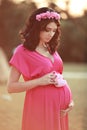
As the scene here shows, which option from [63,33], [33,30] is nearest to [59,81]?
[33,30]

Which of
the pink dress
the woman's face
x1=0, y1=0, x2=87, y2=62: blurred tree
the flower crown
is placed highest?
the flower crown

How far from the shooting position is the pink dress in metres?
3.11

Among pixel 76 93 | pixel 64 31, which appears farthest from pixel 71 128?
pixel 64 31

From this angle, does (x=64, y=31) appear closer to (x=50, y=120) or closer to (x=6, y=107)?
(x=6, y=107)

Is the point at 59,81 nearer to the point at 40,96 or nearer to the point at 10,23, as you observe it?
the point at 40,96

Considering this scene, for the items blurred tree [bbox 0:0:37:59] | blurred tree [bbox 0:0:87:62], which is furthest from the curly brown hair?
blurred tree [bbox 0:0:87:62]

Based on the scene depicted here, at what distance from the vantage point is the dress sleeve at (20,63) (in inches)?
122

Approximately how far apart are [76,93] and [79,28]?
42.9ft

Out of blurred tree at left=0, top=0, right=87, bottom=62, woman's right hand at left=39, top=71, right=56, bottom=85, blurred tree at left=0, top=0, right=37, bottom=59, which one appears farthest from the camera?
blurred tree at left=0, top=0, right=87, bottom=62

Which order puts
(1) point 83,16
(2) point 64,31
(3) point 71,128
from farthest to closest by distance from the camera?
(2) point 64,31 < (1) point 83,16 < (3) point 71,128

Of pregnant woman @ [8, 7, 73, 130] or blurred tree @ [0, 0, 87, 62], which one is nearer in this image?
pregnant woman @ [8, 7, 73, 130]

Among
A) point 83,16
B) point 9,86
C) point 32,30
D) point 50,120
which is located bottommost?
point 83,16

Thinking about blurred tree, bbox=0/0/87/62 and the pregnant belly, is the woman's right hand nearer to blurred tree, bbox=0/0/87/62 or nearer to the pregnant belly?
the pregnant belly

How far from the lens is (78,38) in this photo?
23.9 m
